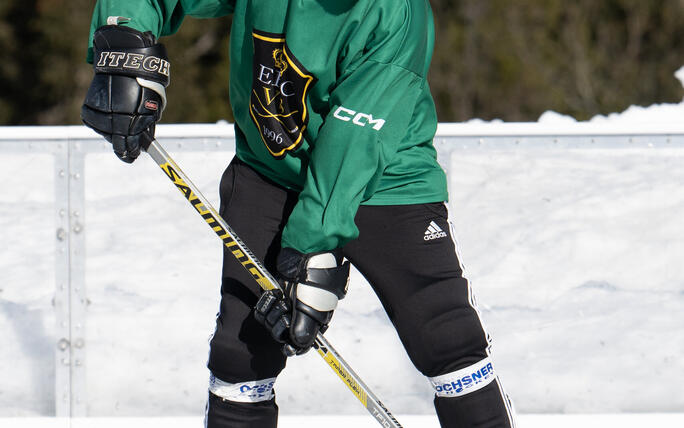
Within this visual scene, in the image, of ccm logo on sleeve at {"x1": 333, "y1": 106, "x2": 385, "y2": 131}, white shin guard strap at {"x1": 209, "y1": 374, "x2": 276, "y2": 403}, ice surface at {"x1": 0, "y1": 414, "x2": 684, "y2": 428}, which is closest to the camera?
ccm logo on sleeve at {"x1": 333, "y1": 106, "x2": 385, "y2": 131}

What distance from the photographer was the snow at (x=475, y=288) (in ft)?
11.0

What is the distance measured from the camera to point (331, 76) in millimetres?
2047

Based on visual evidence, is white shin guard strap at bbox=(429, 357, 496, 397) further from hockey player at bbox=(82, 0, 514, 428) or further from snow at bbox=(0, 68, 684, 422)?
snow at bbox=(0, 68, 684, 422)

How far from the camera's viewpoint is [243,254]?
215 cm

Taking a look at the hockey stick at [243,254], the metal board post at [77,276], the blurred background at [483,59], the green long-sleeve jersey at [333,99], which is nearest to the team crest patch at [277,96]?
the green long-sleeve jersey at [333,99]

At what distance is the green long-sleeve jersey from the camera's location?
1.97m

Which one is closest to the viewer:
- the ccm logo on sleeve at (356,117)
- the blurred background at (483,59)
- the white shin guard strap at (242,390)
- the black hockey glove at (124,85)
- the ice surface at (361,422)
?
the ccm logo on sleeve at (356,117)

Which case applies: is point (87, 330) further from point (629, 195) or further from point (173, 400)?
point (629, 195)

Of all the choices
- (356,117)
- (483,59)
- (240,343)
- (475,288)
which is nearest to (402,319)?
(240,343)

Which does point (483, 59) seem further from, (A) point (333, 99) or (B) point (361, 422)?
(A) point (333, 99)

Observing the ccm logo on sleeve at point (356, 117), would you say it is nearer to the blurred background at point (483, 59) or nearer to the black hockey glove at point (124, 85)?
the black hockey glove at point (124, 85)

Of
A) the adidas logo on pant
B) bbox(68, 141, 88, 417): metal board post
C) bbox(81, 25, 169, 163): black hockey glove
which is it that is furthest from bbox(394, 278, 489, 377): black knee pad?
bbox(68, 141, 88, 417): metal board post

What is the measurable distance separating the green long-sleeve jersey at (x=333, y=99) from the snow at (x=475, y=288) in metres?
1.18

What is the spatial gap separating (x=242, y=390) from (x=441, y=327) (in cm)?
48
